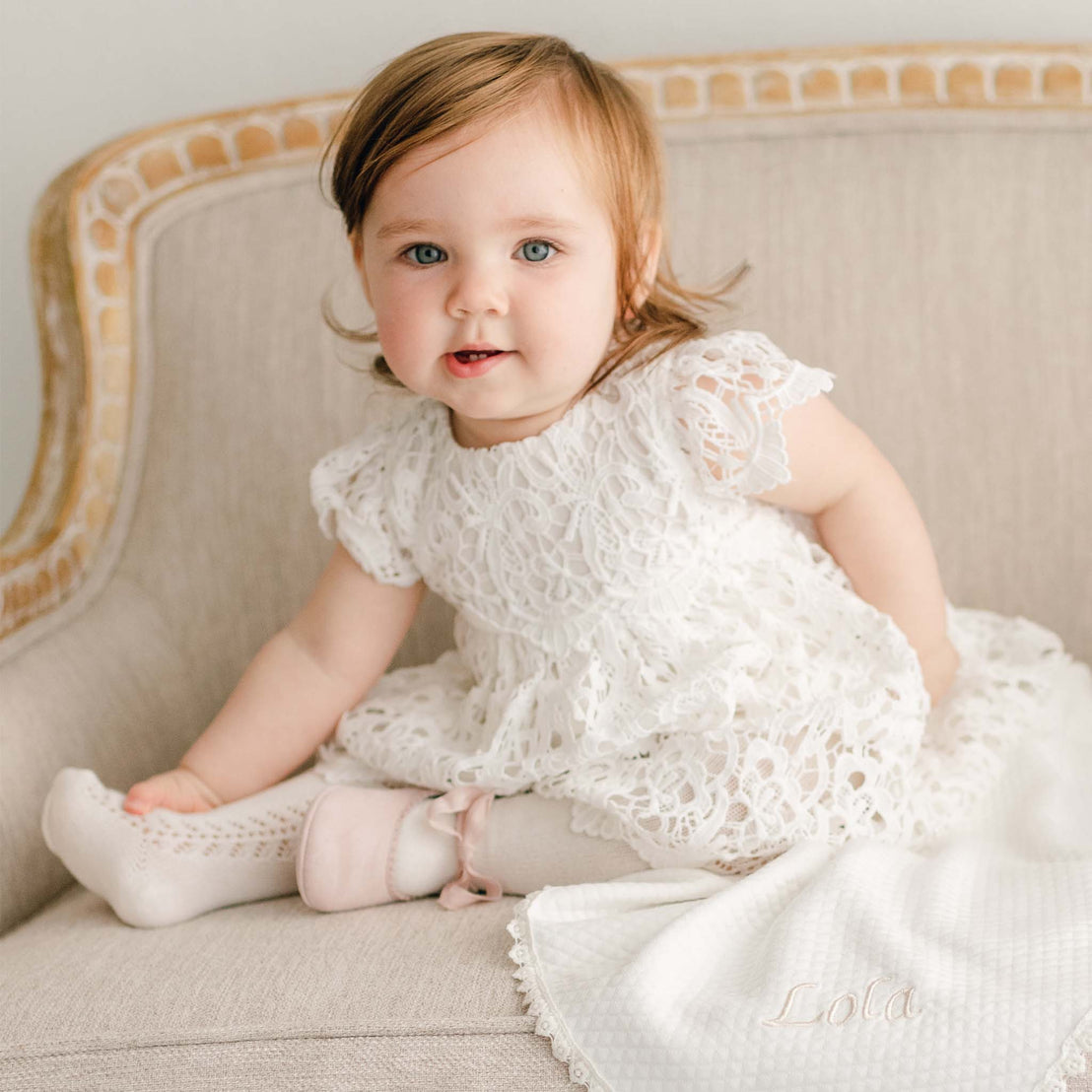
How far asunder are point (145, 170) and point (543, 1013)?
3.27 ft

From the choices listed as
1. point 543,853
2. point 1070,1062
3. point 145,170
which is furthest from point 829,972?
point 145,170

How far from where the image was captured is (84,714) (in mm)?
1138

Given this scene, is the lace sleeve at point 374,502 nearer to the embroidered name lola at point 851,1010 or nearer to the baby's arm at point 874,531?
the baby's arm at point 874,531

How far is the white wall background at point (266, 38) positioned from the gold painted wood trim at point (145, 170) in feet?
0.50

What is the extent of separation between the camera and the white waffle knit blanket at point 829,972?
0.69 meters

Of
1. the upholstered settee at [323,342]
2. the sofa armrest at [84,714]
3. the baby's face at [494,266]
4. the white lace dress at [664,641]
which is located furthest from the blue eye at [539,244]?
the sofa armrest at [84,714]

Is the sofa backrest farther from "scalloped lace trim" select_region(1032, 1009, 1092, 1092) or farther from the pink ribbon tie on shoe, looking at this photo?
"scalloped lace trim" select_region(1032, 1009, 1092, 1092)

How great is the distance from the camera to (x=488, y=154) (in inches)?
35.1

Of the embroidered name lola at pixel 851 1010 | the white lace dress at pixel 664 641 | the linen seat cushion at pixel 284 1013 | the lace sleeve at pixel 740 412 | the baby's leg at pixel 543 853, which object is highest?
the lace sleeve at pixel 740 412

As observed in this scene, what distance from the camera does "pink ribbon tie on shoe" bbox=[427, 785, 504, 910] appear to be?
3.12ft

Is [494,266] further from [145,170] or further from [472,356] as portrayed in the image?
[145,170]

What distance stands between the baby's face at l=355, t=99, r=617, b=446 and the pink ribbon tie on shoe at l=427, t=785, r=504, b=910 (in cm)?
30

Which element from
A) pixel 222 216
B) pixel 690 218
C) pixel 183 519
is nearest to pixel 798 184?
pixel 690 218

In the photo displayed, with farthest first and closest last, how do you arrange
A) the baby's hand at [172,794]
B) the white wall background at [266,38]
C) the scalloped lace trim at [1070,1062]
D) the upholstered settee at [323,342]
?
the white wall background at [266,38], the upholstered settee at [323,342], the baby's hand at [172,794], the scalloped lace trim at [1070,1062]
